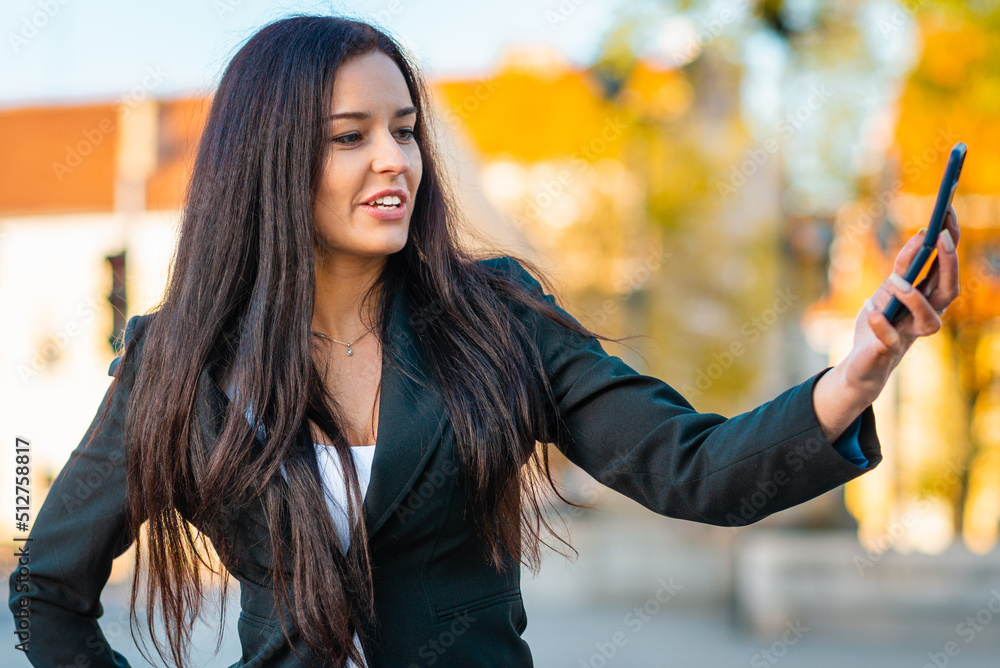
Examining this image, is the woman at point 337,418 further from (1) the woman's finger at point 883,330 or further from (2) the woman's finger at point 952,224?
(2) the woman's finger at point 952,224

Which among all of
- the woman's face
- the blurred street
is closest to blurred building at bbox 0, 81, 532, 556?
the blurred street

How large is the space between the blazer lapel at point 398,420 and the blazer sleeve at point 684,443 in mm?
235

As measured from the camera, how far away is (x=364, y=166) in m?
1.71

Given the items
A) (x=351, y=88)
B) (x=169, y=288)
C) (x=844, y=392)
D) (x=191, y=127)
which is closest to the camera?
(x=844, y=392)

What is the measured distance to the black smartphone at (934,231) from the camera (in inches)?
47.3

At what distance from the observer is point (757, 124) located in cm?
727

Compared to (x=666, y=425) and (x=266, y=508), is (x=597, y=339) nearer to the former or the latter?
(x=666, y=425)

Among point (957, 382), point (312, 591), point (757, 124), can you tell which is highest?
point (757, 124)

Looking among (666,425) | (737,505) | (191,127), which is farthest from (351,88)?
(737,505)

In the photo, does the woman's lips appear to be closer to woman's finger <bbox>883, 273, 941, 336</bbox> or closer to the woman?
the woman

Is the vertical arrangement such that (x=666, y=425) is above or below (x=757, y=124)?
below

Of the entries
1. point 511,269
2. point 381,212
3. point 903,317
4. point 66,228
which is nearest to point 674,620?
point 511,269

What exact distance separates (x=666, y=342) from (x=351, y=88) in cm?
606

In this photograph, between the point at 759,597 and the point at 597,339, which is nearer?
the point at 597,339
